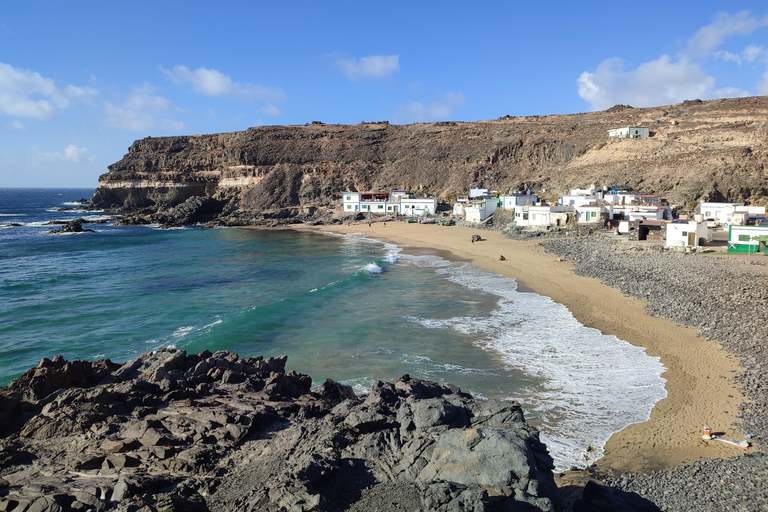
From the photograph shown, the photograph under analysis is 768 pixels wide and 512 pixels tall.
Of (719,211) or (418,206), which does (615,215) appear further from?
(418,206)

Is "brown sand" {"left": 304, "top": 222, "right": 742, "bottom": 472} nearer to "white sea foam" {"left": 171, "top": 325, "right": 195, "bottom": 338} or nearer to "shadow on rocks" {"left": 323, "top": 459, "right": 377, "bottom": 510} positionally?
"shadow on rocks" {"left": 323, "top": 459, "right": 377, "bottom": 510}

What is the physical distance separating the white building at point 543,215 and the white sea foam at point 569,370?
23407 millimetres

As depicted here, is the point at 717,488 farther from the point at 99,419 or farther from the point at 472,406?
the point at 99,419

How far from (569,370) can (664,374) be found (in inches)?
111

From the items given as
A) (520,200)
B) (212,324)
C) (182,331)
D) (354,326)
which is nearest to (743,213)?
(520,200)

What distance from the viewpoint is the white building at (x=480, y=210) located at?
5544 cm

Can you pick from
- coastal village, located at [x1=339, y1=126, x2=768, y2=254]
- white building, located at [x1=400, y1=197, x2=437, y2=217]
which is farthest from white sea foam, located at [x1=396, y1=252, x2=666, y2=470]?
white building, located at [x1=400, y1=197, x2=437, y2=217]

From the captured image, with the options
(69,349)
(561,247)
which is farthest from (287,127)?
(69,349)

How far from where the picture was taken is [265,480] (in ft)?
24.4

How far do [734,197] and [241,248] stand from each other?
48831mm

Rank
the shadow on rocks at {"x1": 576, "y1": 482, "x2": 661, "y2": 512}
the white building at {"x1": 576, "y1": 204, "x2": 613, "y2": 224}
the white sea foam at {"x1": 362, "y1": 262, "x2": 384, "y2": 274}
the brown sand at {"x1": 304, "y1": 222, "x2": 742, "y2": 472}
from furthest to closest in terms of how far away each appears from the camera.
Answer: the white building at {"x1": 576, "y1": 204, "x2": 613, "y2": 224} < the white sea foam at {"x1": 362, "y1": 262, "x2": 384, "y2": 274} < the brown sand at {"x1": 304, "y1": 222, "x2": 742, "y2": 472} < the shadow on rocks at {"x1": 576, "y1": 482, "x2": 661, "y2": 512}

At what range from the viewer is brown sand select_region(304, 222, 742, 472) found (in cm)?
1050

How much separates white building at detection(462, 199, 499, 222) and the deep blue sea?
18.2m

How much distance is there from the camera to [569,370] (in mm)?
15531
